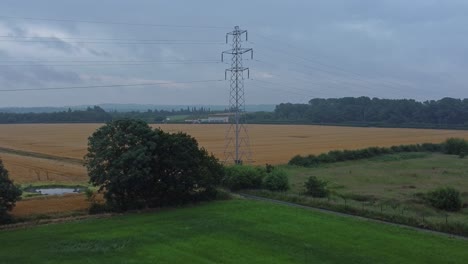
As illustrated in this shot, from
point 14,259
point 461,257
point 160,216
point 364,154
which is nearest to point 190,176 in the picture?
point 160,216

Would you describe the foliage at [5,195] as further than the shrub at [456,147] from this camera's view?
No

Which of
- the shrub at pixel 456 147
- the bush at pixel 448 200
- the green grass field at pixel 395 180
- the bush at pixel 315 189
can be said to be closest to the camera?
the bush at pixel 448 200

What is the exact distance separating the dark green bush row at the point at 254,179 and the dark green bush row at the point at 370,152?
66.0 feet

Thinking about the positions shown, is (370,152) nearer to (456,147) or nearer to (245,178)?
(456,147)

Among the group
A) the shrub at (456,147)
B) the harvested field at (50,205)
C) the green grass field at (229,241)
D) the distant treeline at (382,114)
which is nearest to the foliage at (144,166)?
the harvested field at (50,205)

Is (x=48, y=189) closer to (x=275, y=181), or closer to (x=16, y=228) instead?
(x=16, y=228)

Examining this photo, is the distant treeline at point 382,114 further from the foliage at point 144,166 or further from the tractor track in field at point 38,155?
the foliage at point 144,166

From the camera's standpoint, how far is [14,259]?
22.8m

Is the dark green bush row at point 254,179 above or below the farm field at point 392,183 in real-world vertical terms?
above

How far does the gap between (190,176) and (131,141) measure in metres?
4.95

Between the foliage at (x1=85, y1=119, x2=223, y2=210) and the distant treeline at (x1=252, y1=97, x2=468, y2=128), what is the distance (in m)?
121

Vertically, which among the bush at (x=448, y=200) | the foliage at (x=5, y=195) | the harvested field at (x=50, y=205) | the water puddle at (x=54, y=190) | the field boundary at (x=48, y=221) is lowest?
the water puddle at (x=54, y=190)

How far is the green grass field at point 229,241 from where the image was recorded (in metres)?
22.9

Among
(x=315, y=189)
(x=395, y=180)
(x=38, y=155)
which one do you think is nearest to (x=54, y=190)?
(x=315, y=189)
